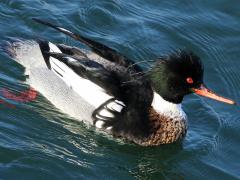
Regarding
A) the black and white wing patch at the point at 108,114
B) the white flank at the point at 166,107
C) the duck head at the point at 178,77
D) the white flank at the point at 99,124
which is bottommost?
the white flank at the point at 99,124

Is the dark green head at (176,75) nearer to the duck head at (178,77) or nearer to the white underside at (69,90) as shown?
the duck head at (178,77)

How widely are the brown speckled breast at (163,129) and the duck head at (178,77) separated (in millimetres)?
305

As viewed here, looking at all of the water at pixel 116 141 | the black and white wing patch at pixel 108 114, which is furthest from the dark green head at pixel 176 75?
the water at pixel 116 141

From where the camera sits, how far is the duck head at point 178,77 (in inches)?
387

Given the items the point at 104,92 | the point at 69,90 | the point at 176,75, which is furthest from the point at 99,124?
the point at 176,75

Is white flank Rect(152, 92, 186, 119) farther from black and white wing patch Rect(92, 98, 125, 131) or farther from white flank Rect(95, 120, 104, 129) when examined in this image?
white flank Rect(95, 120, 104, 129)

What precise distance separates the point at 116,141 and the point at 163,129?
74 centimetres

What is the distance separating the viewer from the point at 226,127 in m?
11.1

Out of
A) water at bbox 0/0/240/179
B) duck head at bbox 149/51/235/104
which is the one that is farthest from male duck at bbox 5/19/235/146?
water at bbox 0/0/240/179

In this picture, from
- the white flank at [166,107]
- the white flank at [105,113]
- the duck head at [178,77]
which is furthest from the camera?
Result: the white flank at [166,107]

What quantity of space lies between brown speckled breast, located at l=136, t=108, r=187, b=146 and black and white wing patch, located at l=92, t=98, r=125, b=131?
50 cm

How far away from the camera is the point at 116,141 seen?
10.3m

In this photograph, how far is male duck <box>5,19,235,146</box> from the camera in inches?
397

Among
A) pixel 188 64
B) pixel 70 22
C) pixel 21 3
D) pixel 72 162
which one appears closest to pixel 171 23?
pixel 70 22
